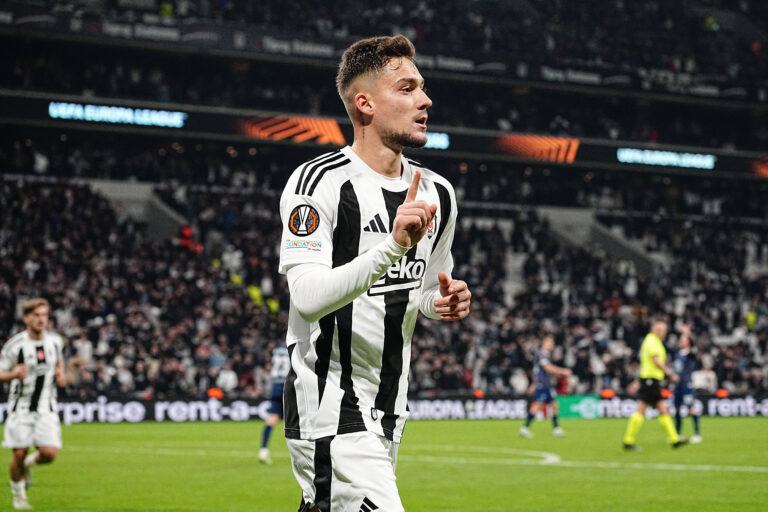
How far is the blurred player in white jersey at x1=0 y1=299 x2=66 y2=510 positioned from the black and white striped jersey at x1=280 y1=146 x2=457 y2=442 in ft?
27.6

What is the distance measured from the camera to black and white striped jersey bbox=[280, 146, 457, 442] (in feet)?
14.4

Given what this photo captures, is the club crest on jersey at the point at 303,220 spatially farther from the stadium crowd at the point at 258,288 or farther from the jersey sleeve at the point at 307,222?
the stadium crowd at the point at 258,288

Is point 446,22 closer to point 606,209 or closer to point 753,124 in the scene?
point 606,209

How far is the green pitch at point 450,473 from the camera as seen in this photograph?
12.7 meters

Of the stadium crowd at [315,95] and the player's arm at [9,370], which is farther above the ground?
the stadium crowd at [315,95]

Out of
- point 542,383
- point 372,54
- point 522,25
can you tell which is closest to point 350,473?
point 372,54

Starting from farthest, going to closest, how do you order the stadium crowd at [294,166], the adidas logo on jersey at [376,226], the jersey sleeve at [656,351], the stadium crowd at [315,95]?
the stadium crowd at [315,95] → the stadium crowd at [294,166] → the jersey sleeve at [656,351] → the adidas logo on jersey at [376,226]

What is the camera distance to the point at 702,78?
4616 cm

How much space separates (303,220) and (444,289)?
2.31 feet

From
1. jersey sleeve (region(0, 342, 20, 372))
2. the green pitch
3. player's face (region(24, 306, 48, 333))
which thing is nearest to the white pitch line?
the green pitch

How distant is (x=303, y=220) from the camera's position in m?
4.27

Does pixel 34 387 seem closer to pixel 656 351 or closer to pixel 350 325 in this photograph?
pixel 350 325

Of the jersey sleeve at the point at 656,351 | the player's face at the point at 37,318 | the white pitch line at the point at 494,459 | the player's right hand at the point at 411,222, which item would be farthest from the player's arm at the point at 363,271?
the jersey sleeve at the point at 656,351

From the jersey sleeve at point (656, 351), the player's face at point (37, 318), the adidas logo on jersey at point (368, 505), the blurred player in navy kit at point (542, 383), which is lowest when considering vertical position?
the blurred player in navy kit at point (542, 383)
